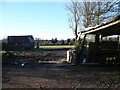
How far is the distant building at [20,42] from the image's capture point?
1918 inches

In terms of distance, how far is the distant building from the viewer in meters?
48.7

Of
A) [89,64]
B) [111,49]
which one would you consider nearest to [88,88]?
[89,64]

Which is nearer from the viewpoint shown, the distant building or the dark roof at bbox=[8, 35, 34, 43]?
the distant building

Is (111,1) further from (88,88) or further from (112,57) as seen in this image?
(88,88)

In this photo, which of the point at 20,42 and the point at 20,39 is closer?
the point at 20,42

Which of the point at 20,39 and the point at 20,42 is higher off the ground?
the point at 20,39

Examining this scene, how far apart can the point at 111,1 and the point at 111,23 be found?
17.6 meters

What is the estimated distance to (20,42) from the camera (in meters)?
54.8

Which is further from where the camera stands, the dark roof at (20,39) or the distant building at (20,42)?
the dark roof at (20,39)

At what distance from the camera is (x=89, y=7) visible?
3716cm

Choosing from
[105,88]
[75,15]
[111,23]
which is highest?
[75,15]

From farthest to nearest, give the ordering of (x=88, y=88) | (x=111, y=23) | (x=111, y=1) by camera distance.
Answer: (x=111, y=1), (x=111, y=23), (x=88, y=88)

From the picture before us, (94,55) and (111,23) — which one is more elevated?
(111,23)

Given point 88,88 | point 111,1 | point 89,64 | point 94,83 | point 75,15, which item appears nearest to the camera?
point 88,88
